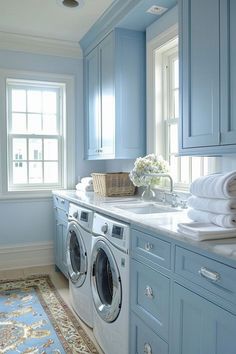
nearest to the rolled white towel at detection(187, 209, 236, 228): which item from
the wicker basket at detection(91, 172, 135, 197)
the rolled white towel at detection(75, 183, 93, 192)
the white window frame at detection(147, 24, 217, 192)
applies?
the white window frame at detection(147, 24, 217, 192)

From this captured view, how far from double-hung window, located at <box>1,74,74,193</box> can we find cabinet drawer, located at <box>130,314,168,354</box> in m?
2.41

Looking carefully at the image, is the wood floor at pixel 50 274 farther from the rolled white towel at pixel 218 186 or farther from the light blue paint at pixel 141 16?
the light blue paint at pixel 141 16

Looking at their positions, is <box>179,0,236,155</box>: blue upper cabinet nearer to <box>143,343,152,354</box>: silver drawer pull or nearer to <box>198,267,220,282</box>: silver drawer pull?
<box>198,267,220,282</box>: silver drawer pull

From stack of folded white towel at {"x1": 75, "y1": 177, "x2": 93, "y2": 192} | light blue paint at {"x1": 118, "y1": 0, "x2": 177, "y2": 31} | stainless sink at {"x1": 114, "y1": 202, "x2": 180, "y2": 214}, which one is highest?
light blue paint at {"x1": 118, "y1": 0, "x2": 177, "y2": 31}

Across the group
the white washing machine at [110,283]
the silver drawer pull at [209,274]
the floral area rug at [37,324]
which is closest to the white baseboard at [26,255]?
the floral area rug at [37,324]

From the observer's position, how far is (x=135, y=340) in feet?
6.03

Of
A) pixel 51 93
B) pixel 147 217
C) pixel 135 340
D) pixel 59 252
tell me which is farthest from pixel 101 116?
pixel 135 340

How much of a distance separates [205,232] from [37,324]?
176 centimetres

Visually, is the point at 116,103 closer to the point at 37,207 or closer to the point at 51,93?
the point at 51,93

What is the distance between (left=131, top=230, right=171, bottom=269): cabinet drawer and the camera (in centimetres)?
155

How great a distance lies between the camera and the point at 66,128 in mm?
3990

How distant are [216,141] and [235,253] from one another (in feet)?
2.49

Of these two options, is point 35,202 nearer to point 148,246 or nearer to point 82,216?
point 82,216

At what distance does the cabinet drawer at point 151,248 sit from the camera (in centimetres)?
155
